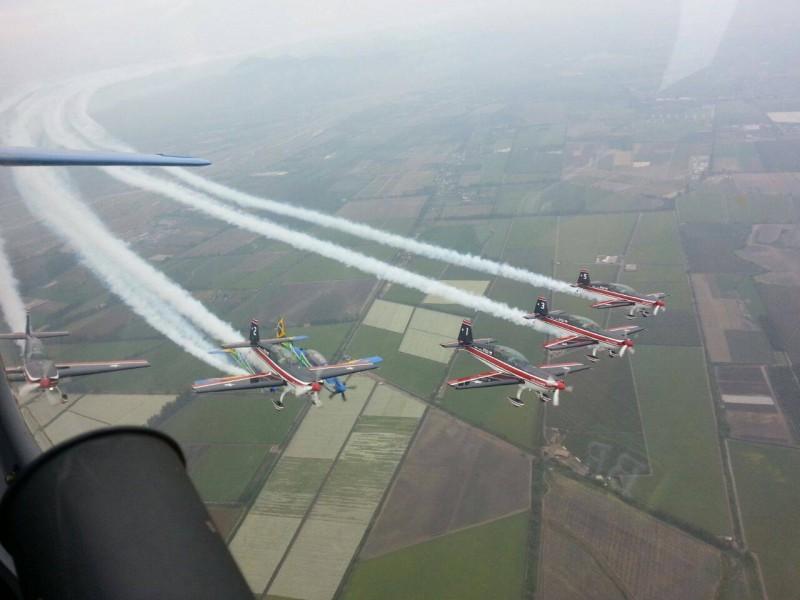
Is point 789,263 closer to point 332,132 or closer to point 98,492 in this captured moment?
point 98,492

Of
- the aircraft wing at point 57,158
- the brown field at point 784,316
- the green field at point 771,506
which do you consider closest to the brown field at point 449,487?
the green field at point 771,506

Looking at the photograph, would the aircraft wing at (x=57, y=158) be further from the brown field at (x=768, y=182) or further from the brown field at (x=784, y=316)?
the brown field at (x=768, y=182)

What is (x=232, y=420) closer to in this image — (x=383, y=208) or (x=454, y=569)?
(x=454, y=569)

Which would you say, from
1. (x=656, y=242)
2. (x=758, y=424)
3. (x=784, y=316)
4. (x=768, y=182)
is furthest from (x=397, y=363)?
(x=768, y=182)

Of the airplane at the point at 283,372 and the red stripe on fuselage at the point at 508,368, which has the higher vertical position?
the red stripe on fuselage at the point at 508,368

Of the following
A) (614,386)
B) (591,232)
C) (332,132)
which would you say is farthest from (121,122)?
(614,386)

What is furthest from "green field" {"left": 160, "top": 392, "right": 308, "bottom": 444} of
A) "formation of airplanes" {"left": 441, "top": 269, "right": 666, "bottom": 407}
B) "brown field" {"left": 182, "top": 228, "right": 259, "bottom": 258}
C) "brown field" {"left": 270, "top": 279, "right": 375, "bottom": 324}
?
"brown field" {"left": 182, "top": 228, "right": 259, "bottom": 258}

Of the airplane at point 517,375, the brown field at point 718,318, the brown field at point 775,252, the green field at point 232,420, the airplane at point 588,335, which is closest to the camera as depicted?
the airplane at point 517,375
